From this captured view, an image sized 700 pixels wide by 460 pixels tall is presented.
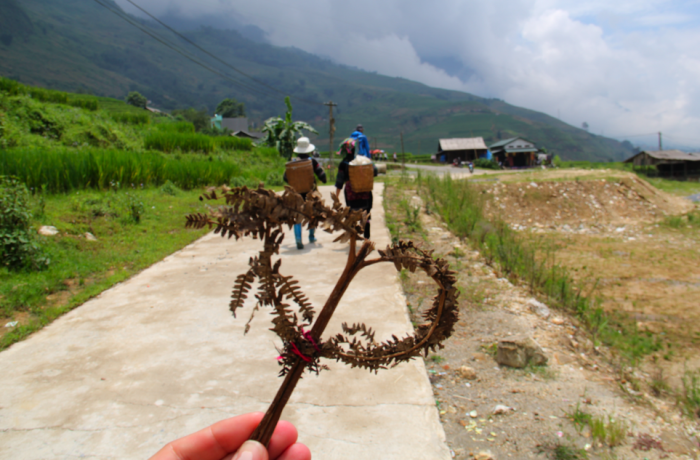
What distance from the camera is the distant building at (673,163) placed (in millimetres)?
32906

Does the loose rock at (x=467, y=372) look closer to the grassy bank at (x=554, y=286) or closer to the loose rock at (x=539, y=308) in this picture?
the loose rock at (x=539, y=308)

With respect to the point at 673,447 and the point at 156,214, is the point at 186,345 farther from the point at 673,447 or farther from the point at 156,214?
the point at 156,214

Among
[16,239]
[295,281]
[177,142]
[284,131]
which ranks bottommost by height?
[16,239]

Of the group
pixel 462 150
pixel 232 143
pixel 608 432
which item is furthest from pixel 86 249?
pixel 462 150

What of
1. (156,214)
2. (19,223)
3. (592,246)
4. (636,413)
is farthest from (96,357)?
(592,246)

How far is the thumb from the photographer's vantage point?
32.2 inches

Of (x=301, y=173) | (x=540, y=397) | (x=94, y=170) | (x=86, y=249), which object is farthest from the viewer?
(x=94, y=170)

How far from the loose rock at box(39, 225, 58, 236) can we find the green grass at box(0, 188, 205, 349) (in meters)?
0.11

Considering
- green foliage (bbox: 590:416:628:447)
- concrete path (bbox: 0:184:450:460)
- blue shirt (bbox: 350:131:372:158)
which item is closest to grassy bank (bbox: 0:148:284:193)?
concrete path (bbox: 0:184:450:460)

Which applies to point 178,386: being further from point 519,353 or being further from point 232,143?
point 232,143

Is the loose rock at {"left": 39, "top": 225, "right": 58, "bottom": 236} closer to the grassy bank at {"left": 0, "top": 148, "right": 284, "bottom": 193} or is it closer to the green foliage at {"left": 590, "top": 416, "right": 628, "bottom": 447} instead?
the grassy bank at {"left": 0, "top": 148, "right": 284, "bottom": 193}

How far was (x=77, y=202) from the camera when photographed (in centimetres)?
717

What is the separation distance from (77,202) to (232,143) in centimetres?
1379

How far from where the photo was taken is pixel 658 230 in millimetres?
13031
